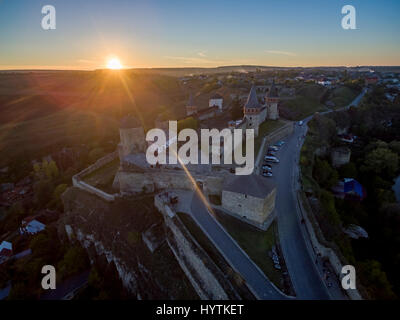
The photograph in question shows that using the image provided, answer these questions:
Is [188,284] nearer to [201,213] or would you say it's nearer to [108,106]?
[201,213]

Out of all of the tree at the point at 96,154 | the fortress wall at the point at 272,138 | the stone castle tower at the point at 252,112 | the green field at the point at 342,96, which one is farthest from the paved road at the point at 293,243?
the green field at the point at 342,96

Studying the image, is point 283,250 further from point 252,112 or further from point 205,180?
point 252,112

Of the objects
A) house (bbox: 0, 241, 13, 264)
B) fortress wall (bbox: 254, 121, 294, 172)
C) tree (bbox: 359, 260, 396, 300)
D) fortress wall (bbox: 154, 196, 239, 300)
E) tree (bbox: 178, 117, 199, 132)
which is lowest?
house (bbox: 0, 241, 13, 264)

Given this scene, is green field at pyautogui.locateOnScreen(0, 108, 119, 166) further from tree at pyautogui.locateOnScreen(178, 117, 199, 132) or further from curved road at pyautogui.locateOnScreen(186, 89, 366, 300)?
curved road at pyautogui.locateOnScreen(186, 89, 366, 300)

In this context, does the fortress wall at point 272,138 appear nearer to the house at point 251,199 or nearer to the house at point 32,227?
the house at point 251,199

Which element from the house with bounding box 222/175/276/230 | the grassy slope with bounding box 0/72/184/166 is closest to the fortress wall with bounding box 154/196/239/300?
the house with bounding box 222/175/276/230
